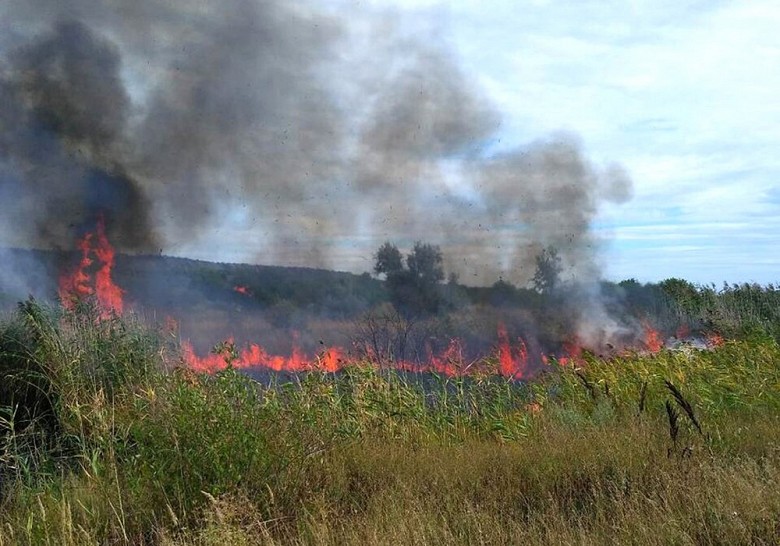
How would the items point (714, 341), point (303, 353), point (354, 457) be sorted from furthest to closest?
point (303, 353), point (714, 341), point (354, 457)

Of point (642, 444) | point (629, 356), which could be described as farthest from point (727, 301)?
point (642, 444)

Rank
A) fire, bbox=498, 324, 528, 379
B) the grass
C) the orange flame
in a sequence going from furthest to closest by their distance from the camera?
the orange flame → fire, bbox=498, 324, 528, 379 → the grass

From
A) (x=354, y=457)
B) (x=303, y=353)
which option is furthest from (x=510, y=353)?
(x=354, y=457)

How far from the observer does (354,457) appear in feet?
20.1

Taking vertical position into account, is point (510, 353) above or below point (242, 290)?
below

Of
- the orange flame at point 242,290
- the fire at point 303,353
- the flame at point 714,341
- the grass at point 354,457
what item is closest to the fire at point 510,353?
the fire at point 303,353

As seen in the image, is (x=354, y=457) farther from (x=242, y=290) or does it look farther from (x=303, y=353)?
(x=242, y=290)

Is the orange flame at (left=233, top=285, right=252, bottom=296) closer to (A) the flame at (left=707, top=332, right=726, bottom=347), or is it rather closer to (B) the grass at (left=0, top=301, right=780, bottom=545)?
(B) the grass at (left=0, top=301, right=780, bottom=545)

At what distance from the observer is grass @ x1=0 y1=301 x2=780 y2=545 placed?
4371mm

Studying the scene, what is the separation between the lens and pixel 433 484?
5.31 meters

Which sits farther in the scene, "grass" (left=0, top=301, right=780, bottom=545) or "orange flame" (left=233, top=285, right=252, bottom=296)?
"orange flame" (left=233, top=285, right=252, bottom=296)

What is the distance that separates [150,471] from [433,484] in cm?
244

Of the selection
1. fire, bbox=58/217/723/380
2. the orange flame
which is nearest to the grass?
fire, bbox=58/217/723/380

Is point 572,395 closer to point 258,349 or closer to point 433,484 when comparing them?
point 433,484
